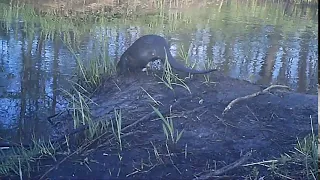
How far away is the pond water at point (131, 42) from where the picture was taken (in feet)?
13.9

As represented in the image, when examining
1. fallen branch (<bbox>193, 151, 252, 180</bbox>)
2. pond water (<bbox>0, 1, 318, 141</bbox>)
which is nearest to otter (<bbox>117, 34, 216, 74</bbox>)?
pond water (<bbox>0, 1, 318, 141</bbox>)

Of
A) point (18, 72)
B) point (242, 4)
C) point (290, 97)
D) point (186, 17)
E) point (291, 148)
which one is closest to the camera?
point (291, 148)

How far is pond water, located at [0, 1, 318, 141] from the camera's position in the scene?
4.23 m

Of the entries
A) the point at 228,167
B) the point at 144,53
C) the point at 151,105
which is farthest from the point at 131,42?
the point at 228,167

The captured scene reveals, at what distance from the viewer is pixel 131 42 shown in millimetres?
6344

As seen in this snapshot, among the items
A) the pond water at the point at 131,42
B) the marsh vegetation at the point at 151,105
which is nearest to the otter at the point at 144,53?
the marsh vegetation at the point at 151,105

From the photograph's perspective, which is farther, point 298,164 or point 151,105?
point 151,105

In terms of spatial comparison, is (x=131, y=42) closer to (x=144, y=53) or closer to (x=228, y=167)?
(x=144, y=53)

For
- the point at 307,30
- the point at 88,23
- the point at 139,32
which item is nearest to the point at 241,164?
the point at 139,32

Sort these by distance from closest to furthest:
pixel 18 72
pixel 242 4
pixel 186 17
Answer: pixel 18 72, pixel 186 17, pixel 242 4

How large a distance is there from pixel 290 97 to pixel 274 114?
1.64 ft

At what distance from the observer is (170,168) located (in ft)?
8.49

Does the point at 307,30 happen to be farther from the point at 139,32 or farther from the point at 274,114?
the point at 274,114

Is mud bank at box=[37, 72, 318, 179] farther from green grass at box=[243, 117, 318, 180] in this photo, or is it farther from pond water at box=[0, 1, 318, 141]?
pond water at box=[0, 1, 318, 141]
